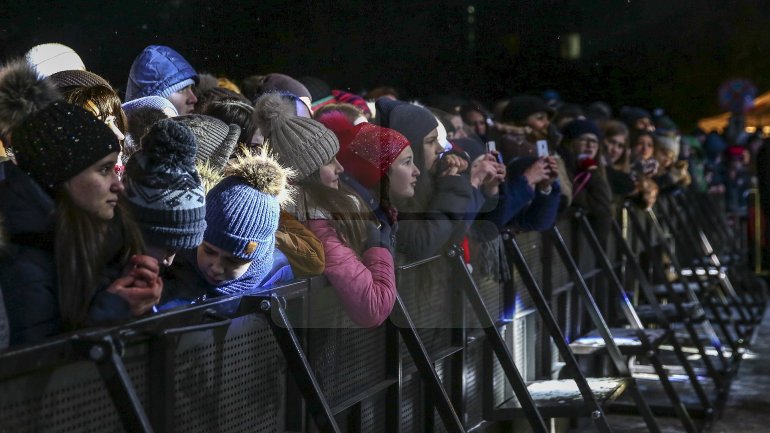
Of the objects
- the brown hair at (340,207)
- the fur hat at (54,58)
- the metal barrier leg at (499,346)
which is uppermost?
the fur hat at (54,58)

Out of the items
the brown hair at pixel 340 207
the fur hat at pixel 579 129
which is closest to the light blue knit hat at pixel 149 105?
the brown hair at pixel 340 207

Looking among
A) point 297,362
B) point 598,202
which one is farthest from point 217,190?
point 598,202

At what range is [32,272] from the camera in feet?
10.2

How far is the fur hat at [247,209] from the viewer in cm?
376

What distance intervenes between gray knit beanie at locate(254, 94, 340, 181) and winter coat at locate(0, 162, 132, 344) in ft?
4.37

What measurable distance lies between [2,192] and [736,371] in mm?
8462

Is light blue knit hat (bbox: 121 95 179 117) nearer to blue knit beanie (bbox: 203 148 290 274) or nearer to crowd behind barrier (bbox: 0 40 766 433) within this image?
crowd behind barrier (bbox: 0 40 766 433)

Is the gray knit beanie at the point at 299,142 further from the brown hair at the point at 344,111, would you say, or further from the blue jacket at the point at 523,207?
the blue jacket at the point at 523,207

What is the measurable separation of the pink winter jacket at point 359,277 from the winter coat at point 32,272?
121 cm

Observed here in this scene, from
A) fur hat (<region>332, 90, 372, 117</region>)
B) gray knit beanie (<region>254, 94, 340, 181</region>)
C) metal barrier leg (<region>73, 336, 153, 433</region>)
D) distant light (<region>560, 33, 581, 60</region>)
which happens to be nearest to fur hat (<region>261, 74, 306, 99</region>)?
fur hat (<region>332, 90, 372, 117</region>)

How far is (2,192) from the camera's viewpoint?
3240 mm

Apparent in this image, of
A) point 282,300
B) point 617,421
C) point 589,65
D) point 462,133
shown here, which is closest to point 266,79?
point 462,133

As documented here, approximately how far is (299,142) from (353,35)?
3.28ft

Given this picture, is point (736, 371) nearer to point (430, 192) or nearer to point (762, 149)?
point (762, 149)
